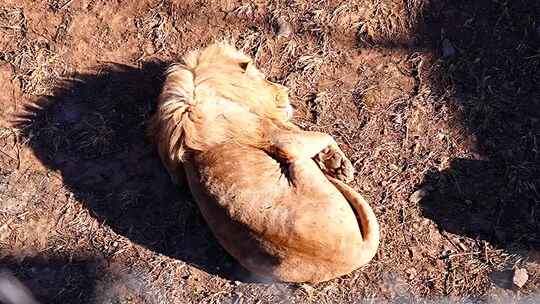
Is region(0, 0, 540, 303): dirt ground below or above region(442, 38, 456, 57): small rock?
below

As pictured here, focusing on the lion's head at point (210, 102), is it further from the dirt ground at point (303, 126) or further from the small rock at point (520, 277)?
the small rock at point (520, 277)

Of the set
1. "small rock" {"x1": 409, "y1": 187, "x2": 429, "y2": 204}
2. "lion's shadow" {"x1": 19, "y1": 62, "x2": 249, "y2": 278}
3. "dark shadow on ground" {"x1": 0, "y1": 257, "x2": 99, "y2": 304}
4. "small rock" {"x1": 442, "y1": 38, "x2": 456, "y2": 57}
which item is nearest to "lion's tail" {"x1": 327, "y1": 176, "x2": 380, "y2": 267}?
"small rock" {"x1": 409, "y1": 187, "x2": 429, "y2": 204}

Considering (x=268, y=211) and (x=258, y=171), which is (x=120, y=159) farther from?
(x=268, y=211)

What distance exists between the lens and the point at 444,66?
191 inches

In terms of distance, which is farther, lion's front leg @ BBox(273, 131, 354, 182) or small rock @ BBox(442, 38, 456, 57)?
small rock @ BBox(442, 38, 456, 57)

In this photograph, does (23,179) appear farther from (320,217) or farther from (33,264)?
(320,217)

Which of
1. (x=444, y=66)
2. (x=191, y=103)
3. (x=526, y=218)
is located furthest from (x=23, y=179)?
(x=526, y=218)

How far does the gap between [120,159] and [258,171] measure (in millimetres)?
1202

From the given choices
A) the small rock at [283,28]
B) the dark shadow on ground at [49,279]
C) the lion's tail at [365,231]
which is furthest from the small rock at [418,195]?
the dark shadow on ground at [49,279]

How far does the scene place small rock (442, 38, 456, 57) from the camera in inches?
192

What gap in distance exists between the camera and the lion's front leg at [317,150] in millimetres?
4242

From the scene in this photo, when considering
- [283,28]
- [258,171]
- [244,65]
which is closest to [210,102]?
[244,65]

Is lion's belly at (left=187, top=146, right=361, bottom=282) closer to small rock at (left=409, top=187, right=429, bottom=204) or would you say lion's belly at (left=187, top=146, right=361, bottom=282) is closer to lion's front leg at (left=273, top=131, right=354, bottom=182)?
lion's front leg at (left=273, top=131, right=354, bottom=182)

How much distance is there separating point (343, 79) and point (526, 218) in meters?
1.47
